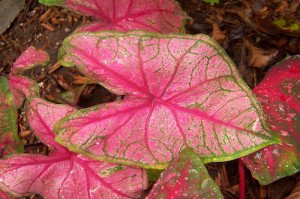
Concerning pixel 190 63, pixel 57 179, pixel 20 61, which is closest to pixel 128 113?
pixel 190 63

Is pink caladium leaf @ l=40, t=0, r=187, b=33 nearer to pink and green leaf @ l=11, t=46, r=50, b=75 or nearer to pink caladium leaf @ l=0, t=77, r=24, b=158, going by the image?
pink and green leaf @ l=11, t=46, r=50, b=75

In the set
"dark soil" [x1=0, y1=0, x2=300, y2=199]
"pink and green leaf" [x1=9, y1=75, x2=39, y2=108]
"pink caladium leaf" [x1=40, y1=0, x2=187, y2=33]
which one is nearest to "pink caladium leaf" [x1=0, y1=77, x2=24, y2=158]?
Answer: "pink and green leaf" [x1=9, y1=75, x2=39, y2=108]

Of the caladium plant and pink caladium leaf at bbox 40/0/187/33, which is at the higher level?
pink caladium leaf at bbox 40/0/187/33

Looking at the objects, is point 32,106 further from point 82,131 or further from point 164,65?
point 164,65

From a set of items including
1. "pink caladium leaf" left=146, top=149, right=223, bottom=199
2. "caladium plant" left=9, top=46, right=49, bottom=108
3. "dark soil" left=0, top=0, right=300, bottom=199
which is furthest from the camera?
"dark soil" left=0, top=0, right=300, bottom=199

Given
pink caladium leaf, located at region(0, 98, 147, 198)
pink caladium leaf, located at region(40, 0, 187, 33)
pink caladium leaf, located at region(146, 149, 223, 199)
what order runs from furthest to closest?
pink caladium leaf, located at region(40, 0, 187, 33) → pink caladium leaf, located at region(0, 98, 147, 198) → pink caladium leaf, located at region(146, 149, 223, 199)

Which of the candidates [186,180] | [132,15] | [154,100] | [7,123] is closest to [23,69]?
[7,123]

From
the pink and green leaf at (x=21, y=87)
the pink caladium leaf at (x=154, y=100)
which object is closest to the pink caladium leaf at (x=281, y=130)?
the pink caladium leaf at (x=154, y=100)
